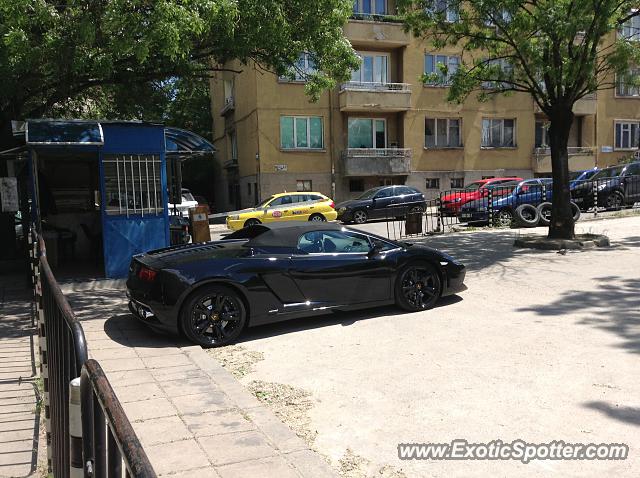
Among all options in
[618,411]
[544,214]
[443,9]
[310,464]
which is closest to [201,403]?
[310,464]

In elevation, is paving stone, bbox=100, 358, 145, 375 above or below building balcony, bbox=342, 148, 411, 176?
below

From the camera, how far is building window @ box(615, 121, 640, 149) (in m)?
33.8

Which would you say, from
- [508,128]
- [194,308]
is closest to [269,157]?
[508,128]

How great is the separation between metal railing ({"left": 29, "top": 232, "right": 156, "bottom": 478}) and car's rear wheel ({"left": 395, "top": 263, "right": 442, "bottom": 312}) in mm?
5057

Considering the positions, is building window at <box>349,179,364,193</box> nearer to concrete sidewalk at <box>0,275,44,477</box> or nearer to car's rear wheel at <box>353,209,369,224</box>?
car's rear wheel at <box>353,209,369,224</box>

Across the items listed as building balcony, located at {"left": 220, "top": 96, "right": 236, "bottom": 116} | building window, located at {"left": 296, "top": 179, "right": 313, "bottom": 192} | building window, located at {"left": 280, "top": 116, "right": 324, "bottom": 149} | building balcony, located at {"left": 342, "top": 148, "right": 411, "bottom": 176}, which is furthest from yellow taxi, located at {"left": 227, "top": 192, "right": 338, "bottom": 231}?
building balcony, located at {"left": 220, "top": 96, "right": 236, "bottom": 116}

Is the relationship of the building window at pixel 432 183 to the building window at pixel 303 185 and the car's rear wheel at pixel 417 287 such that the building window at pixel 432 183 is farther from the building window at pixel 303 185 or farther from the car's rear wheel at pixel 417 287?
the car's rear wheel at pixel 417 287

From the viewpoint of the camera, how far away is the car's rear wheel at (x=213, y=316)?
248 inches

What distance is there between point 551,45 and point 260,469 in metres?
12.1

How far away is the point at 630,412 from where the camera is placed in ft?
13.6

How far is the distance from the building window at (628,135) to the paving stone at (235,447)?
118 feet

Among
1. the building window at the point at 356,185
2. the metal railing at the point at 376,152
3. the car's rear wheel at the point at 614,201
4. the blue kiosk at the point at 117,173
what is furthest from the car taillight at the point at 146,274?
the building window at the point at 356,185

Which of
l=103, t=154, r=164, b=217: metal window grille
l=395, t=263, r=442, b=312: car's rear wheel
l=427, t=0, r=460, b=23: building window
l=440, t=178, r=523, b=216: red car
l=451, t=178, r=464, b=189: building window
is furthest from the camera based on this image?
l=451, t=178, r=464, b=189: building window

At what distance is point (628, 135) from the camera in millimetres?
34031
